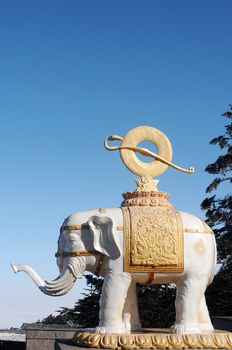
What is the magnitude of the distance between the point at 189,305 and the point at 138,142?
2222 millimetres

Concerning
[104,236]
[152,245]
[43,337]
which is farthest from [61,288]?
[43,337]

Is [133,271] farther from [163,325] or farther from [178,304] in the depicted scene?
[163,325]

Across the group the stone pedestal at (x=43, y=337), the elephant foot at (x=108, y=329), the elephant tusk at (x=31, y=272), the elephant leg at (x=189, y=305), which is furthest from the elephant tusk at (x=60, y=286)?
the stone pedestal at (x=43, y=337)

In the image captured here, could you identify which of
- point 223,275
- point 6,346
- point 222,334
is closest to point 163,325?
point 223,275

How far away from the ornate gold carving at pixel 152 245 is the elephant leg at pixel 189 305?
245mm

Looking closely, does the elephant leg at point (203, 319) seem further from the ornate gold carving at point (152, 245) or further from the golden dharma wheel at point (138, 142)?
the golden dharma wheel at point (138, 142)

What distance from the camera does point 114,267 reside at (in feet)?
19.4

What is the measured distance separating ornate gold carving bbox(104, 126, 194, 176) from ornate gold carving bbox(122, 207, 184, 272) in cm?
83

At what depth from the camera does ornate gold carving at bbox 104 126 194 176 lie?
6586mm

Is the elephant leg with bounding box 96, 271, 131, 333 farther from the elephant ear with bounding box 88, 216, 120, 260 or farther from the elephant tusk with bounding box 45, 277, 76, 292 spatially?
the elephant tusk with bounding box 45, 277, 76, 292

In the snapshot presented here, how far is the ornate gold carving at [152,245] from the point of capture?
5879 millimetres

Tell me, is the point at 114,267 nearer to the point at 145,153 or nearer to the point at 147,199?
the point at 147,199

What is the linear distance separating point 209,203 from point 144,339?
33.0ft

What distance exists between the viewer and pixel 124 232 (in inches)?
235
